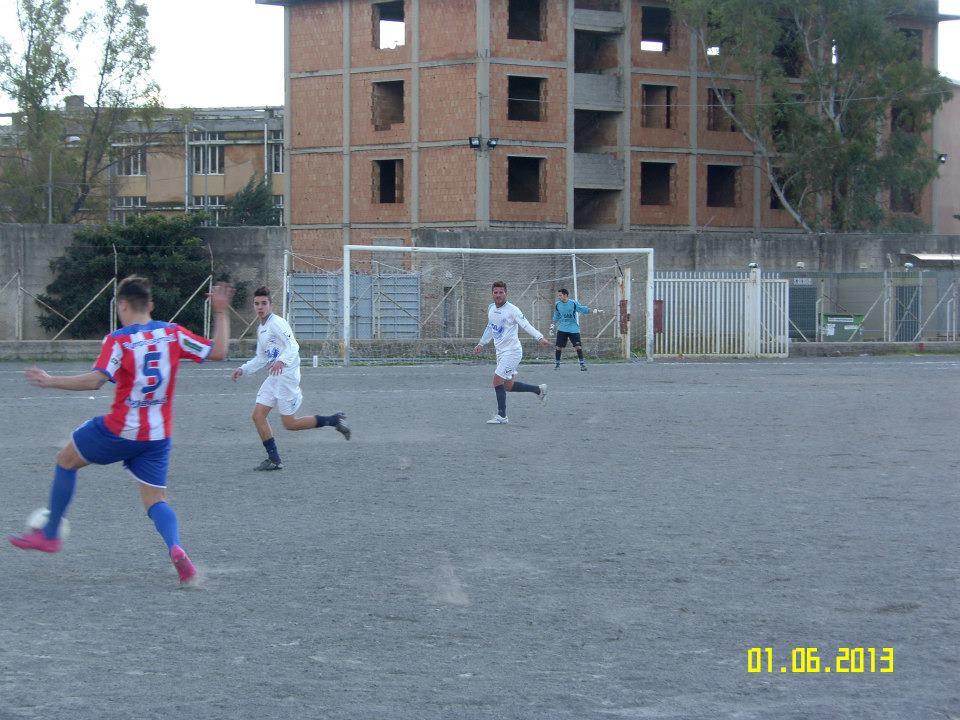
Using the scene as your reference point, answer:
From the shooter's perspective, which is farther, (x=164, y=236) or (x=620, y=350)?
(x=164, y=236)

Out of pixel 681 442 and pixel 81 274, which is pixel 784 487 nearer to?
pixel 681 442

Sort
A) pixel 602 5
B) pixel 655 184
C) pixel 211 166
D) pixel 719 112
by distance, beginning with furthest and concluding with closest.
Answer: pixel 211 166 < pixel 719 112 < pixel 655 184 < pixel 602 5

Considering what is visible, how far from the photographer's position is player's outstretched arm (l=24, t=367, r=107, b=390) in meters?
6.34

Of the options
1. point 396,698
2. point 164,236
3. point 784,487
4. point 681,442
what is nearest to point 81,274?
point 164,236

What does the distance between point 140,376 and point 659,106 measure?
4564cm

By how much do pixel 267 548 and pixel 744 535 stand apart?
2935 mm

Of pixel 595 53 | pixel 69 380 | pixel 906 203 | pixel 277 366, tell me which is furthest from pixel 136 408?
pixel 906 203

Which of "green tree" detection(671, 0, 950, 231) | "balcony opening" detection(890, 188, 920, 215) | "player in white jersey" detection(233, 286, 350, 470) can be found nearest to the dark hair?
"player in white jersey" detection(233, 286, 350, 470)

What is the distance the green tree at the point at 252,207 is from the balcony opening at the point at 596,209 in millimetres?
22588

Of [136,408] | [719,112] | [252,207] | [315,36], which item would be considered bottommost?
[136,408]

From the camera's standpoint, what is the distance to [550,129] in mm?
46906

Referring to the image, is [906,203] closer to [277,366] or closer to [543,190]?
[543,190]

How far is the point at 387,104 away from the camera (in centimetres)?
4847

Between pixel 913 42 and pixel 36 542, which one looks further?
pixel 913 42
